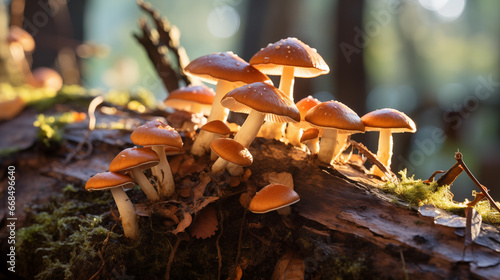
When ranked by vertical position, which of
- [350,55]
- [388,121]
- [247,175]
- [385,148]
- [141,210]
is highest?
[350,55]

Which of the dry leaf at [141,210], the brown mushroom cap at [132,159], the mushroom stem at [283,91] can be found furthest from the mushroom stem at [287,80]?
the dry leaf at [141,210]

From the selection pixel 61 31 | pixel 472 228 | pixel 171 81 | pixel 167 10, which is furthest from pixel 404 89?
pixel 167 10

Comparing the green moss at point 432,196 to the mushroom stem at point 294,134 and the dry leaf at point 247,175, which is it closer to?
the mushroom stem at point 294,134

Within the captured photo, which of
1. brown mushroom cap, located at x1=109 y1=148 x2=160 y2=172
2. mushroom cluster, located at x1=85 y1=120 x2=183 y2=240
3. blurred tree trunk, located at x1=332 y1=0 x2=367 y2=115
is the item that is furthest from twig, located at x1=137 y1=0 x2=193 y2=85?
blurred tree trunk, located at x1=332 y1=0 x2=367 y2=115

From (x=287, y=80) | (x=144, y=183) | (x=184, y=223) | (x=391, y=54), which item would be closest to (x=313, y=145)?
(x=287, y=80)

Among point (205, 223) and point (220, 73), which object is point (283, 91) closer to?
point (220, 73)
